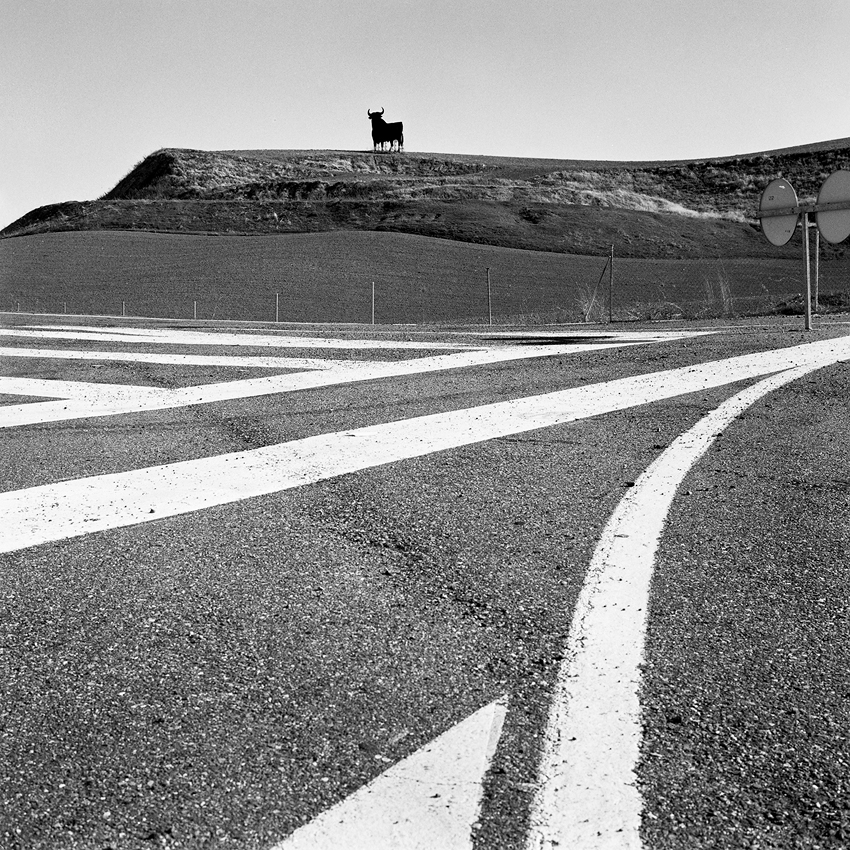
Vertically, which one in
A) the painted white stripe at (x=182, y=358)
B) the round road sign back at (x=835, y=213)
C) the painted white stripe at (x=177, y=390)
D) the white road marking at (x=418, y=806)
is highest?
the round road sign back at (x=835, y=213)

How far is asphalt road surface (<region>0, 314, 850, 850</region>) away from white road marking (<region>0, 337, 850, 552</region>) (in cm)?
3

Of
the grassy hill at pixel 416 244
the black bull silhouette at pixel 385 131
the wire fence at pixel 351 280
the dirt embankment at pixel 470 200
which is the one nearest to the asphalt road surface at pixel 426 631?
the grassy hill at pixel 416 244

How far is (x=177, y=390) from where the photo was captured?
7.87m

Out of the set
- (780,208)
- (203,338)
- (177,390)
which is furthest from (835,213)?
(177,390)

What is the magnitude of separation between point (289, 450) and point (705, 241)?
5974 cm

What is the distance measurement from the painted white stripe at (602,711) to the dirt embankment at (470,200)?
55.2 meters

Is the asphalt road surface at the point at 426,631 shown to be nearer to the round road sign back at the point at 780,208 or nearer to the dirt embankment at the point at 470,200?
the round road sign back at the point at 780,208

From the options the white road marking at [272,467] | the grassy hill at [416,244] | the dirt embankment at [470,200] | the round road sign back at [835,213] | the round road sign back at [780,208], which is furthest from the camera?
the dirt embankment at [470,200]

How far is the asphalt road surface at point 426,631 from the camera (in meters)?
2.02

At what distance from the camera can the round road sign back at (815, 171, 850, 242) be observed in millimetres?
12547

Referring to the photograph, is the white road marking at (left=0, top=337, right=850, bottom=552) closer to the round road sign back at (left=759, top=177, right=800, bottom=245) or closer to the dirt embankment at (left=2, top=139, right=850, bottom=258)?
the round road sign back at (left=759, top=177, right=800, bottom=245)

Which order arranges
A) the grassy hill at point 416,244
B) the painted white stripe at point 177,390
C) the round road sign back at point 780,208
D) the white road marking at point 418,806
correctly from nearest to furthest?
the white road marking at point 418,806 < the painted white stripe at point 177,390 < the round road sign back at point 780,208 < the grassy hill at point 416,244

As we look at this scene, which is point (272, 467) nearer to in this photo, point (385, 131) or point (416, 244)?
point (416, 244)

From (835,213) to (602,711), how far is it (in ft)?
38.4
